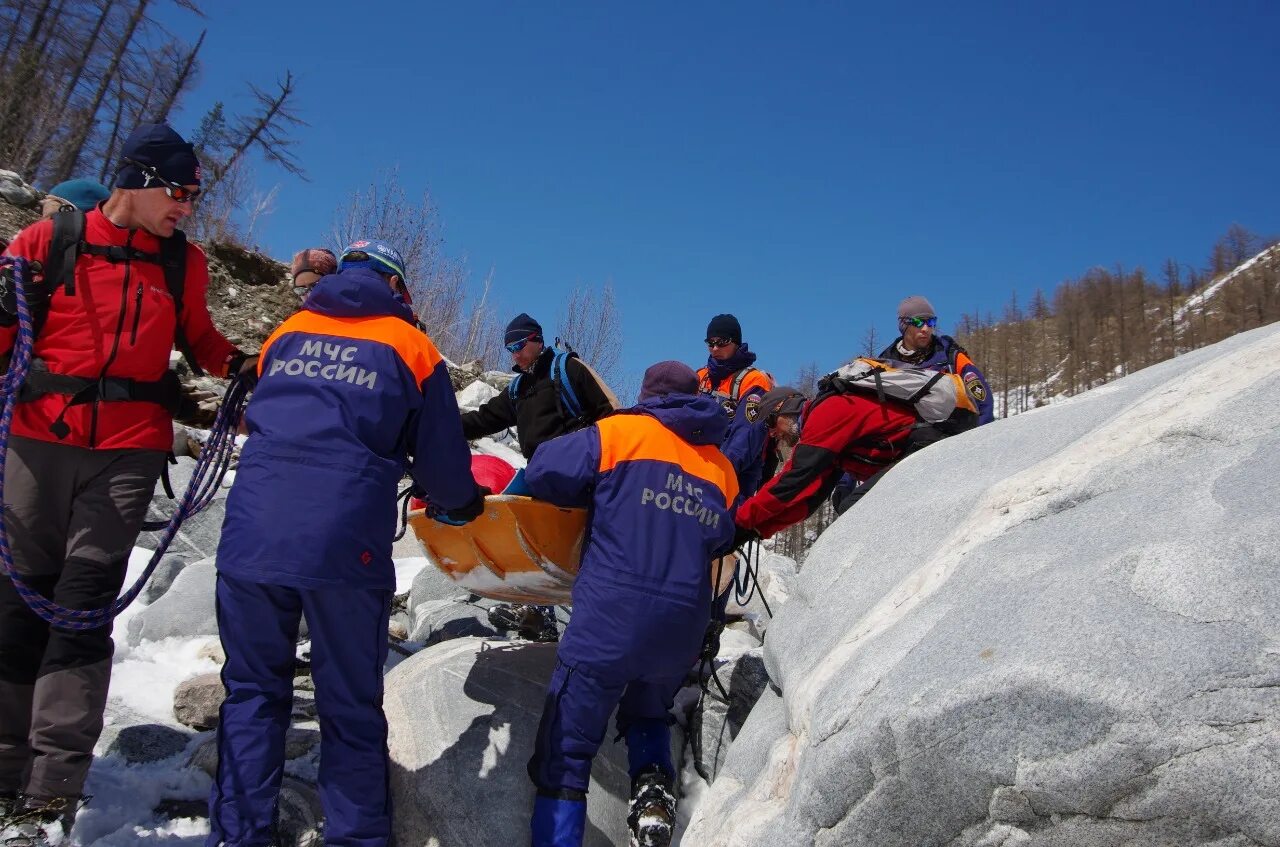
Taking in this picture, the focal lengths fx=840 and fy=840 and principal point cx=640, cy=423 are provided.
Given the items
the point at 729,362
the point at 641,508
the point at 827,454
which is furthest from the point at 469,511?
the point at 729,362

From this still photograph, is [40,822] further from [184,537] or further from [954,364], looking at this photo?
[954,364]

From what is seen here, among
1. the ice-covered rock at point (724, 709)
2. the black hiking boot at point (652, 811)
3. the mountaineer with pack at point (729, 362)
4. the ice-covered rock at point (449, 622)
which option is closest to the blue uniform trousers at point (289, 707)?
the black hiking boot at point (652, 811)

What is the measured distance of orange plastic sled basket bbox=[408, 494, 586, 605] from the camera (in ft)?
10.7

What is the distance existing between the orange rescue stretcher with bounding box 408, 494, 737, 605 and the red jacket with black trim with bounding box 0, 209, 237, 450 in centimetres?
108

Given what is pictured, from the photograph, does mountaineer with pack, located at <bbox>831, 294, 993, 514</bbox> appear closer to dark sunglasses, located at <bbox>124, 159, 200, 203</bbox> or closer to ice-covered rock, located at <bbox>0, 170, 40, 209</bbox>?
dark sunglasses, located at <bbox>124, 159, 200, 203</bbox>

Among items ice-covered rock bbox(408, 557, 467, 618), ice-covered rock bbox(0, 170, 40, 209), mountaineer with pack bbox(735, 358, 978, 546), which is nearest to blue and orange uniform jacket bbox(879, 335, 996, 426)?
mountaineer with pack bbox(735, 358, 978, 546)

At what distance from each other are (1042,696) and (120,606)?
9.23ft

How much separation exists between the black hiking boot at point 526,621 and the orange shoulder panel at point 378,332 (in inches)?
96.9

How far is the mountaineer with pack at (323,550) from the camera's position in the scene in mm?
2438

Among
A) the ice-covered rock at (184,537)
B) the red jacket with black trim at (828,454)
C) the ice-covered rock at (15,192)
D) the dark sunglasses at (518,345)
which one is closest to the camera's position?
the red jacket with black trim at (828,454)

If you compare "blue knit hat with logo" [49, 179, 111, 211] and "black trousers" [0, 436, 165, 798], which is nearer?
"black trousers" [0, 436, 165, 798]

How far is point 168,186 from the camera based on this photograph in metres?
2.99

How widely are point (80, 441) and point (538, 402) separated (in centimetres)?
248

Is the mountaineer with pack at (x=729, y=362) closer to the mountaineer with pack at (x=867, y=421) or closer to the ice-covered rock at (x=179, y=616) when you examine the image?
the mountaineer with pack at (x=867, y=421)
